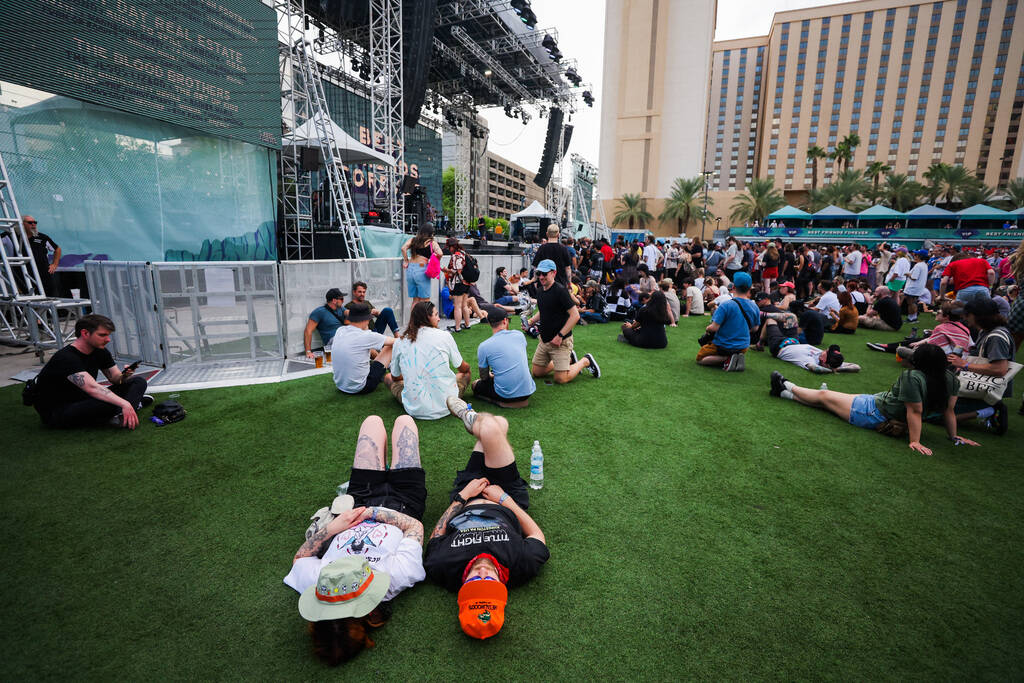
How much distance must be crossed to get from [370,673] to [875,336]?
11.7m

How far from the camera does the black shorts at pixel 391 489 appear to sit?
8.73 feet

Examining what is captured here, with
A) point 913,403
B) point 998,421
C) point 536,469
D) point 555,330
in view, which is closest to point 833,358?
point 998,421

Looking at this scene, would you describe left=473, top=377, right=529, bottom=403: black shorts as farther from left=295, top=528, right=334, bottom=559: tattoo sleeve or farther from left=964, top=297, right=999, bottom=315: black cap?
left=964, top=297, right=999, bottom=315: black cap

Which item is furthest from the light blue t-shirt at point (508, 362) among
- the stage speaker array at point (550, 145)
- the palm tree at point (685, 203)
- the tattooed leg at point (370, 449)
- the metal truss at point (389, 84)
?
the palm tree at point (685, 203)

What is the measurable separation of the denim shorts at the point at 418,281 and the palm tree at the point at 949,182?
56333mm

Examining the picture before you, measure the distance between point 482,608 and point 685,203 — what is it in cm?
4967

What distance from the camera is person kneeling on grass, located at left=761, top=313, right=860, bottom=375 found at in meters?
6.91

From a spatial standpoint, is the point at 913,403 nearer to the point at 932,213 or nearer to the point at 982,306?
the point at 982,306

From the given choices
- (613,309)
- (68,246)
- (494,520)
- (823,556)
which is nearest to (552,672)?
(494,520)

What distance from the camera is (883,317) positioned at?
9.92 metres

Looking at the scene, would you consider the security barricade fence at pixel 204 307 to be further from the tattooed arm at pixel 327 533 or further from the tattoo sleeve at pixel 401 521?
the tattoo sleeve at pixel 401 521

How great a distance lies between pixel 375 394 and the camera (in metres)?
5.50

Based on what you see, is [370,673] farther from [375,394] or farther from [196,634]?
[375,394]

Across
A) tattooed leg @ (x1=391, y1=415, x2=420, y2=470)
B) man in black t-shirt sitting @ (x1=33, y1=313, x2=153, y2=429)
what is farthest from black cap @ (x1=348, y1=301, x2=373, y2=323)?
tattooed leg @ (x1=391, y1=415, x2=420, y2=470)
